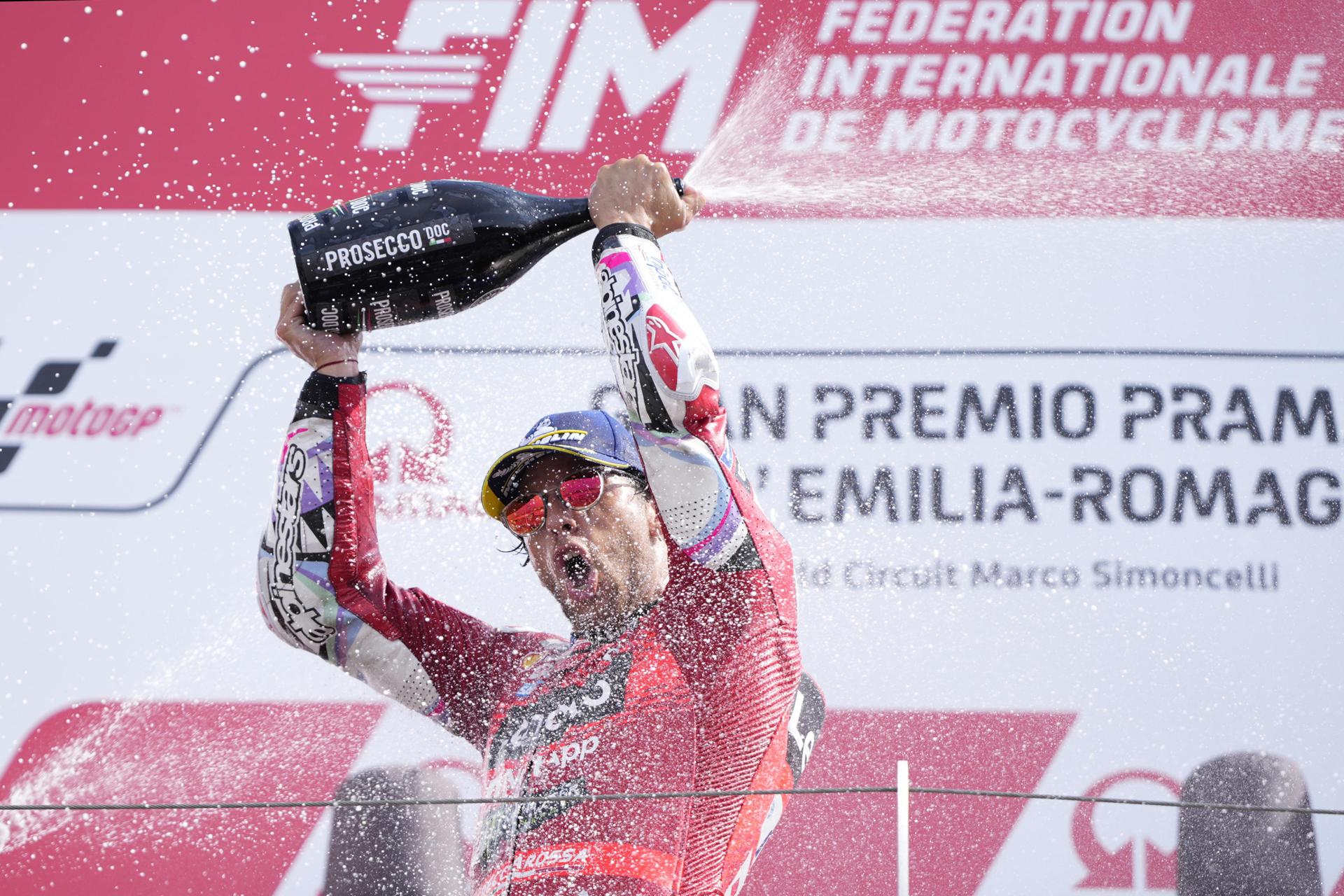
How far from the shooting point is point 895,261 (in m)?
2.57

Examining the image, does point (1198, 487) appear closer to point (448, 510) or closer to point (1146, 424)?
point (1146, 424)

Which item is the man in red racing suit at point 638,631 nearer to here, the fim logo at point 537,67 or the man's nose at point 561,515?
the man's nose at point 561,515

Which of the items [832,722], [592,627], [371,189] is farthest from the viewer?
[371,189]

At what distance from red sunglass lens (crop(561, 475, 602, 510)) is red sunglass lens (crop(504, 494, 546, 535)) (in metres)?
0.04

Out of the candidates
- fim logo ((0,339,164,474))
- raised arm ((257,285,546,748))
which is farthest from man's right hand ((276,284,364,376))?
fim logo ((0,339,164,474))

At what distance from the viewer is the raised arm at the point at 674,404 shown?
1520 millimetres

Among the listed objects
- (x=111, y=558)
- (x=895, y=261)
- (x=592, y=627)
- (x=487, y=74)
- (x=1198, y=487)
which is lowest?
(x=592, y=627)

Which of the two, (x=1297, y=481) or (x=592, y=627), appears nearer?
(x=592, y=627)

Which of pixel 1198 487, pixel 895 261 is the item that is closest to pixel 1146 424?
pixel 1198 487

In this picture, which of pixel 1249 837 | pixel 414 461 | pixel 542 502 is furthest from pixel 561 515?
pixel 1249 837

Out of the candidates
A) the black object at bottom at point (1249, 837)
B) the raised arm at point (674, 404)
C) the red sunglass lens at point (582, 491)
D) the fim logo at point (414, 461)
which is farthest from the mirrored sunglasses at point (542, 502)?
the black object at bottom at point (1249, 837)

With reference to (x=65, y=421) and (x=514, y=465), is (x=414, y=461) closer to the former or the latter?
(x=65, y=421)

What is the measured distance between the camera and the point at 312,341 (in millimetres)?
1837

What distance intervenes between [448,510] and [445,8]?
0.92m
